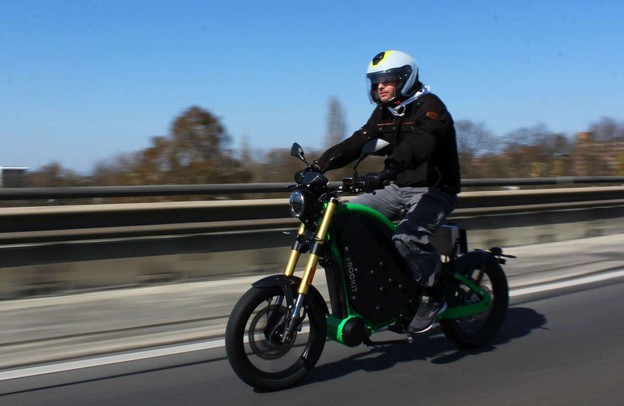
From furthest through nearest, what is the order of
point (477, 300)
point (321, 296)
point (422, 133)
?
point (477, 300)
point (422, 133)
point (321, 296)

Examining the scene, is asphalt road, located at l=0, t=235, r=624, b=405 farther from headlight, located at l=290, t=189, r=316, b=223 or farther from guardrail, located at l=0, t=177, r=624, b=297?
guardrail, located at l=0, t=177, r=624, b=297

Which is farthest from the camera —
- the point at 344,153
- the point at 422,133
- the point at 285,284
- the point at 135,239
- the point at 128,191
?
the point at 128,191

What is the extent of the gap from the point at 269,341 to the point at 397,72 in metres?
1.97

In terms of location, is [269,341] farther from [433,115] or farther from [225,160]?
[225,160]

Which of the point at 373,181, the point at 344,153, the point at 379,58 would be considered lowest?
the point at 373,181

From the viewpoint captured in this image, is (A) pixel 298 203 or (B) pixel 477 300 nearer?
(A) pixel 298 203

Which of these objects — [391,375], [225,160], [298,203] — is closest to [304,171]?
[298,203]

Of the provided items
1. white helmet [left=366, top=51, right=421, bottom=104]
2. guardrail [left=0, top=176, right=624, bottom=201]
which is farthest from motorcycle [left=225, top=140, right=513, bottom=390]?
guardrail [left=0, top=176, right=624, bottom=201]

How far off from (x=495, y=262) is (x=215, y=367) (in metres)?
2.31

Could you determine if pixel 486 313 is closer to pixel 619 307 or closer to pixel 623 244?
pixel 619 307

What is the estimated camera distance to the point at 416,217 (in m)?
5.01

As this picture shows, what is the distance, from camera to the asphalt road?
448cm

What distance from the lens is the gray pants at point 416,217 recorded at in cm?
497

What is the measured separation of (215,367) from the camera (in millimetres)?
5148
